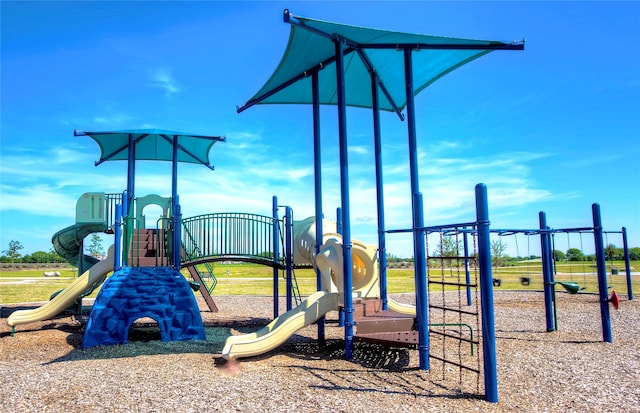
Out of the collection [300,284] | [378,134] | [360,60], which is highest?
[360,60]

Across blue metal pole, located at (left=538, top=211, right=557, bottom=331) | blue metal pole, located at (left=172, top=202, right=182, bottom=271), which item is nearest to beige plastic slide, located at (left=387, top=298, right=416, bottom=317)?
blue metal pole, located at (left=538, top=211, right=557, bottom=331)

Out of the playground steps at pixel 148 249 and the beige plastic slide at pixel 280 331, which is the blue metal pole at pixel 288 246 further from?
the playground steps at pixel 148 249

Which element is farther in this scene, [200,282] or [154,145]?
[154,145]

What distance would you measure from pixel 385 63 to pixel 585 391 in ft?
24.2

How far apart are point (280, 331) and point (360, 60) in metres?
6.14

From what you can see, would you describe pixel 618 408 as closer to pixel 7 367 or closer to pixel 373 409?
pixel 373 409

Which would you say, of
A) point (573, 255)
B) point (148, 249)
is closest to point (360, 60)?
point (148, 249)

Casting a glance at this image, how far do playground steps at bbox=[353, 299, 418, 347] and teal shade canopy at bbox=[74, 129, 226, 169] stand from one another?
8.24 metres

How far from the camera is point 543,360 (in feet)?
27.5

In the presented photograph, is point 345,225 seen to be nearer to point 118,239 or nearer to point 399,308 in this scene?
point 399,308

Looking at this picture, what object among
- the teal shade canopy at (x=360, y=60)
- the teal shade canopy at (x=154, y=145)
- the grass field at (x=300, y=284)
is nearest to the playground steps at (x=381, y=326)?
the grass field at (x=300, y=284)

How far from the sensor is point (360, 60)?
10625 mm

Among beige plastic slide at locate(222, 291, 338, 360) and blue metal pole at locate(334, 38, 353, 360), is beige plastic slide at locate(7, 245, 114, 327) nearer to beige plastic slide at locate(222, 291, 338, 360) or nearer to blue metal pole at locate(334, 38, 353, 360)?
beige plastic slide at locate(222, 291, 338, 360)

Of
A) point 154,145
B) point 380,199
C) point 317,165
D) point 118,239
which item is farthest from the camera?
point 154,145
